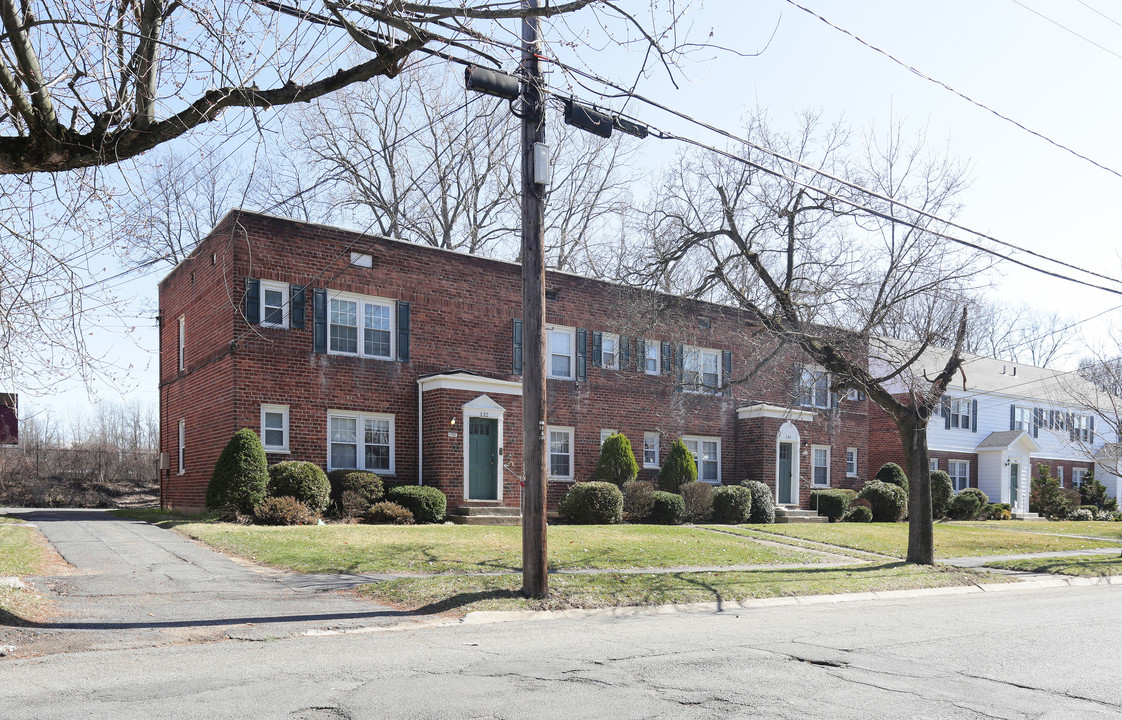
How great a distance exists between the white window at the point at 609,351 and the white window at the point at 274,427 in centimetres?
971

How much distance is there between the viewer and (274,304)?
21.0 m

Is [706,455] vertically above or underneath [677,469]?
above

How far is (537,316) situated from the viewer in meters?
10.7

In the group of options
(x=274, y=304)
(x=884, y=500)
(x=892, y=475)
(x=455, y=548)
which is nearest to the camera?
(x=455, y=548)

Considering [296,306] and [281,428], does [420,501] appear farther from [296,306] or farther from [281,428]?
[296,306]

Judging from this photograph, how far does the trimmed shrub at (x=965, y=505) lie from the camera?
34.5 m

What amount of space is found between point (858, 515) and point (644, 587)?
19.6 m

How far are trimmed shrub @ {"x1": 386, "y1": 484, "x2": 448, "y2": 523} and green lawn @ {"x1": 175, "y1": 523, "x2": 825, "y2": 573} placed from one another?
4.47 feet

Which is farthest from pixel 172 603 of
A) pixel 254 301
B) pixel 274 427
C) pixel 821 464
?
pixel 821 464

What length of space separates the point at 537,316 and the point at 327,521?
36.0ft

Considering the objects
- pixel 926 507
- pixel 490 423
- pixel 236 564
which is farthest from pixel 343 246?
pixel 926 507

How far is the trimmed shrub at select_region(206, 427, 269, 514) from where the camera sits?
18703mm

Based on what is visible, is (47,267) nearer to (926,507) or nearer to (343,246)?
(343,246)

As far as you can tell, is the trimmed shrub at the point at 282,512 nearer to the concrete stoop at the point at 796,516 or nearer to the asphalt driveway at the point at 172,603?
the asphalt driveway at the point at 172,603
